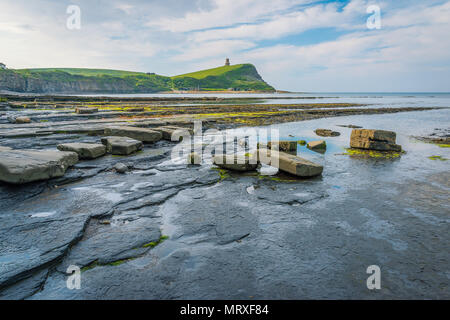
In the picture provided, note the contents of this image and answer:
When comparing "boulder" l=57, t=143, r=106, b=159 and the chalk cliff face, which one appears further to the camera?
the chalk cliff face

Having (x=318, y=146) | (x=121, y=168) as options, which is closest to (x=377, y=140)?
(x=318, y=146)

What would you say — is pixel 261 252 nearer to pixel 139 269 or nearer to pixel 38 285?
pixel 139 269

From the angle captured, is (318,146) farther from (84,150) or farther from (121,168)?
(84,150)

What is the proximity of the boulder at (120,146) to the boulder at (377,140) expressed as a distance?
382 inches

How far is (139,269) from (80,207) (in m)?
2.44

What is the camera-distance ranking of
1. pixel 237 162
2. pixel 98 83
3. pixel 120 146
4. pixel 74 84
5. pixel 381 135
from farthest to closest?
pixel 98 83
pixel 74 84
pixel 381 135
pixel 120 146
pixel 237 162

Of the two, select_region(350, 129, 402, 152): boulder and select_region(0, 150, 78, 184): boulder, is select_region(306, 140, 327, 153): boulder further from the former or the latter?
select_region(0, 150, 78, 184): boulder

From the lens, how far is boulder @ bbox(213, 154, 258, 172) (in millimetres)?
7516

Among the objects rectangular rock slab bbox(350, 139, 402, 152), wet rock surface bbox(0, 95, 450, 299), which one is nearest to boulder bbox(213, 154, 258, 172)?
wet rock surface bbox(0, 95, 450, 299)

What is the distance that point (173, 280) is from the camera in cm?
315

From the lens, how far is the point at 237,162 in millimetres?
7551

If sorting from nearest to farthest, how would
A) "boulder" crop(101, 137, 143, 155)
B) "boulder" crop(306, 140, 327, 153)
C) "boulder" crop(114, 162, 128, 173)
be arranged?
1. "boulder" crop(114, 162, 128, 173)
2. "boulder" crop(101, 137, 143, 155)
3. "boulder" crop(306, 140, 327, 153)

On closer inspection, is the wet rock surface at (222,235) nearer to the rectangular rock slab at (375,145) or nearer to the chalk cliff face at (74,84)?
the rectangular rock slab at (375,145)

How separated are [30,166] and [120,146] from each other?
3.45 metres
